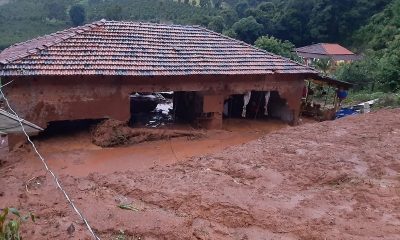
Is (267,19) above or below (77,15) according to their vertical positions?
above

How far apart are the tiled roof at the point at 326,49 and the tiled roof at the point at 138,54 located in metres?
29.6

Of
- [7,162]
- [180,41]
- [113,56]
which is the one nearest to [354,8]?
[180,41]

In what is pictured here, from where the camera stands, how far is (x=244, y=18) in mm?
48500

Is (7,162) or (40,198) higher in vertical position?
(40,198)

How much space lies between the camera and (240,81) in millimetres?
15594

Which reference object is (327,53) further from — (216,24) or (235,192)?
(235,192)

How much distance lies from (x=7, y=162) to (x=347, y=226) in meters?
8.86

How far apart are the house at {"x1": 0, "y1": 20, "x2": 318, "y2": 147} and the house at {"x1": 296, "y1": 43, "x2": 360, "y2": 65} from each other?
28409 mm

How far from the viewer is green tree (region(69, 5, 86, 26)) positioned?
49.2 meters

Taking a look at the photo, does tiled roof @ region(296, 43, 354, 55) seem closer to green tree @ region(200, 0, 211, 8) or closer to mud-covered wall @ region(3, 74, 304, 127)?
green tree @ region(200, 0, 211, 8)

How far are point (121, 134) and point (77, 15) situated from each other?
39.6 metres

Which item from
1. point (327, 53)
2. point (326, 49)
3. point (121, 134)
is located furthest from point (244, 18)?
point (121, 134)

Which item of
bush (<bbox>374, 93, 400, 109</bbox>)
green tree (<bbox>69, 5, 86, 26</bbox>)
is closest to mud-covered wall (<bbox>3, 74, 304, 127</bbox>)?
bush (<bbox>374, 93, 400, 109</bbox>)

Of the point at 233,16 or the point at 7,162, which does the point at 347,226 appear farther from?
the point at 233,16
